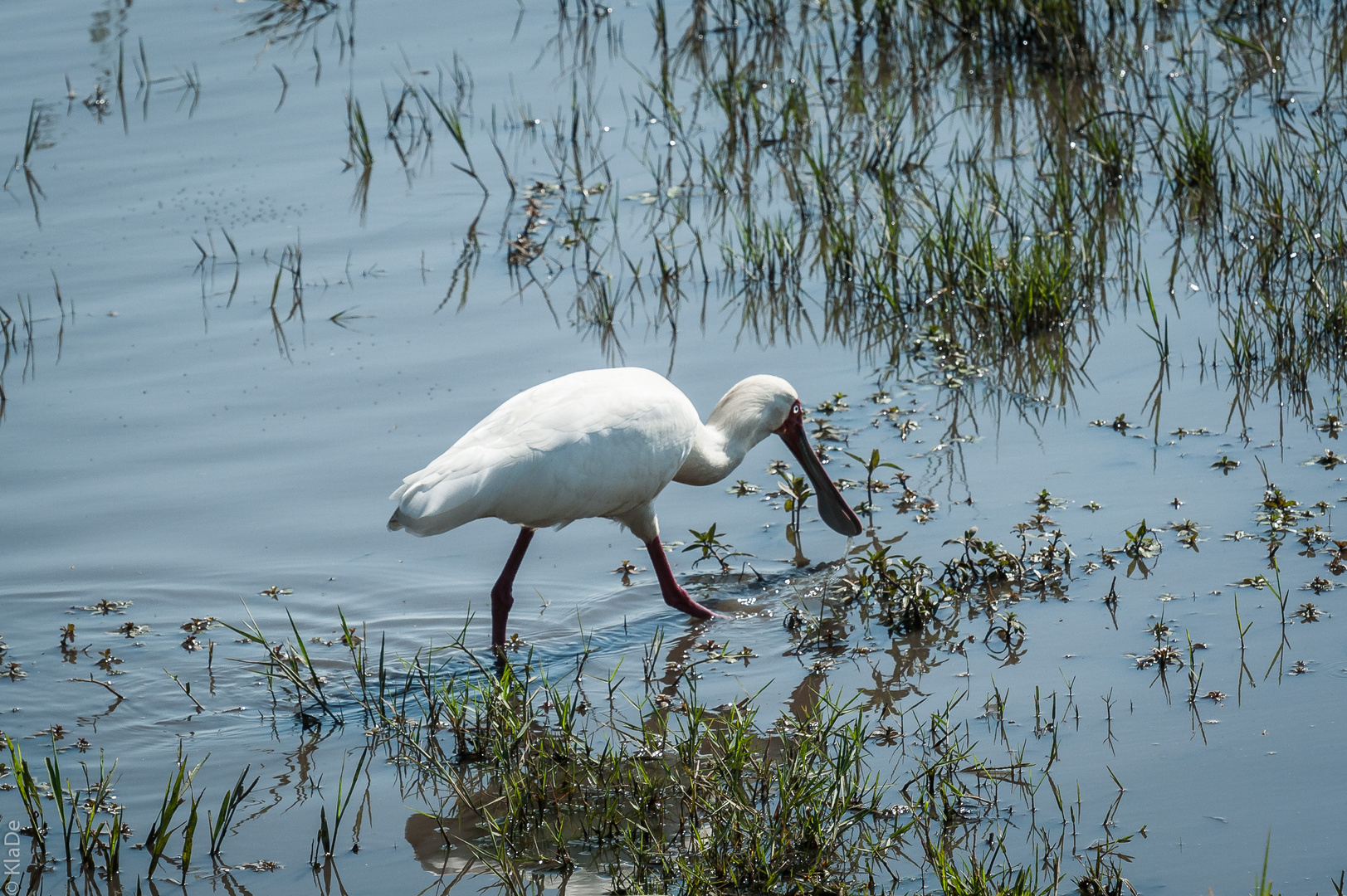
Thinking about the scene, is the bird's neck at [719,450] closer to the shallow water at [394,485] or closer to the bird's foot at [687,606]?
the shallow water at [394,485]

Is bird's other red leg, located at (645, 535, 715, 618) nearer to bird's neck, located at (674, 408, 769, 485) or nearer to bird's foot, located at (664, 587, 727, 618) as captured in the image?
bird's foot, located at (664, 587, 727, 618)

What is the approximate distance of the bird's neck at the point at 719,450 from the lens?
5.93 meters

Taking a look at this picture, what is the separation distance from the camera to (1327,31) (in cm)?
1107

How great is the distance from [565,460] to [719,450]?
989 millimetres

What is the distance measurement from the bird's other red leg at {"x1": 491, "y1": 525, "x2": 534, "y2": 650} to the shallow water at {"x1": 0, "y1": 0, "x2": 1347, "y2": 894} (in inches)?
7.1

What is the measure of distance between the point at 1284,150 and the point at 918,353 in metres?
2.95

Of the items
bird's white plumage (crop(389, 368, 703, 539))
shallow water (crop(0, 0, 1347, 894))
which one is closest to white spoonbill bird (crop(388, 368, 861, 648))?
bird's white plumage (crop(389, 368, 703, 539))

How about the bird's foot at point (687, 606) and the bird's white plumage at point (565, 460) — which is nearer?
the bird's white plumage at point (565, 460)

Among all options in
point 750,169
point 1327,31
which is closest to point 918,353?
point 750,169

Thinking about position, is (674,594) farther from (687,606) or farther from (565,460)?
(565,460)

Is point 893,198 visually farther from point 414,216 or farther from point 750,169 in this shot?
point 414,216

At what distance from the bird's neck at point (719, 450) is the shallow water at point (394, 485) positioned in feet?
1.02

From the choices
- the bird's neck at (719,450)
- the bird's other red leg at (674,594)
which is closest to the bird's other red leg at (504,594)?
the bird's other red leg at (674,594)

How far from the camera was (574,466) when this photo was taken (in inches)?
206
